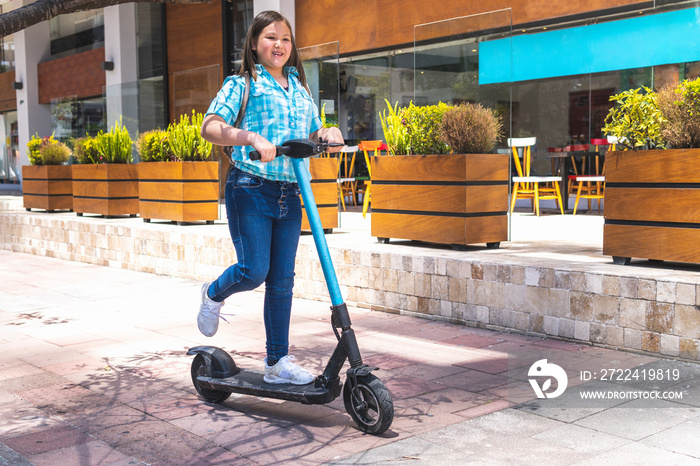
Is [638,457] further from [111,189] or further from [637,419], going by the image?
[111,189]

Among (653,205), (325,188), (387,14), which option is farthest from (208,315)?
(387,14)

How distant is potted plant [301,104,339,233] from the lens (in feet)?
24.5

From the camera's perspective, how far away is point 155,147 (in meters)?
9.18

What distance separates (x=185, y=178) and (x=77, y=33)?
1351 cm

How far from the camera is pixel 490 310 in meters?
5.00

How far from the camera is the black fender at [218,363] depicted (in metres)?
3.38

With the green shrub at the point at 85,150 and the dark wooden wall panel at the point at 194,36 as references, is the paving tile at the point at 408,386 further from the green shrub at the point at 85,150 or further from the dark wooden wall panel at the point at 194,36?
the dark wooden wall panel at the point at 194,36

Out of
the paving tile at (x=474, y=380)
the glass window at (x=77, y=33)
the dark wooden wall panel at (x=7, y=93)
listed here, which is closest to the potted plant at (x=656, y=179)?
the paving tile at (x=474, y=380)

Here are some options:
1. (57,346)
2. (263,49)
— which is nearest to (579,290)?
(263,49)

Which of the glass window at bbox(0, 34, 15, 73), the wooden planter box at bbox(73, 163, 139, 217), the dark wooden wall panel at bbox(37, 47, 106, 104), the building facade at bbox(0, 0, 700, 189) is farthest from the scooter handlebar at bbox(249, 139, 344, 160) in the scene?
the glass window at bbox(0, 34, 15, 73)

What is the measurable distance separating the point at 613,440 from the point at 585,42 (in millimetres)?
8462

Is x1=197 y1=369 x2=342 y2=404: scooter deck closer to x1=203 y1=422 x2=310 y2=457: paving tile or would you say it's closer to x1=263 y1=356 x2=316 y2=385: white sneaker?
x1=263 y1=356 x2=316 y2=385: white sneaker

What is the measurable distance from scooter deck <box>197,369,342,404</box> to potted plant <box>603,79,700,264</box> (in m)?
2.50

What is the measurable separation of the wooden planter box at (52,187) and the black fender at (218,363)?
9.16 meters
